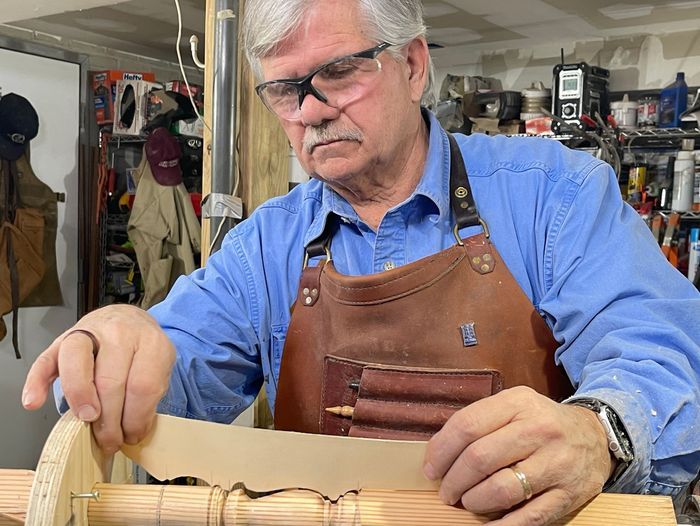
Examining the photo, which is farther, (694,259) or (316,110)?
(694,259)

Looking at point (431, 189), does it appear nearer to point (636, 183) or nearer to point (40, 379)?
point (40, 379)

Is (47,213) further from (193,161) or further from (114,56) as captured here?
(114,56)

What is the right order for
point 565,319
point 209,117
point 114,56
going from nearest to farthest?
point 565,319, point 209,117, point 114,56

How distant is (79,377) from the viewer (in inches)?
27.8

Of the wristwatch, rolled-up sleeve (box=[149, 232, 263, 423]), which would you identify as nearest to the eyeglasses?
rolled-up sleeve (box=[149, 232, 263, 423])

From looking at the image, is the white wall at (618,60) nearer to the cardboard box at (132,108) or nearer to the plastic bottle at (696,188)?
the plastic bottle at (696,188)

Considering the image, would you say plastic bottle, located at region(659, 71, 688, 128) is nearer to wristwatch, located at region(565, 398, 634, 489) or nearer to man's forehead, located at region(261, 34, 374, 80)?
man's forehead, located at region(261, 34, 374, 80)

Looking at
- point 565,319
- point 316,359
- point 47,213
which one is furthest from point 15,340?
point 565,319

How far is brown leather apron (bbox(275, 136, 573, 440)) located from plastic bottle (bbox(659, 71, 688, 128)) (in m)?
3.37

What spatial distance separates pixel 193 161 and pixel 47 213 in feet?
3.01

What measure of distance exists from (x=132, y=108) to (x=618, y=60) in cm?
310

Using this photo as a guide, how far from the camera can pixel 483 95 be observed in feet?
14.5

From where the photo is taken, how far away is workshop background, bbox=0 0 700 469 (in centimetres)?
378

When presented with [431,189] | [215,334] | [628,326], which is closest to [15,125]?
[215,334]
